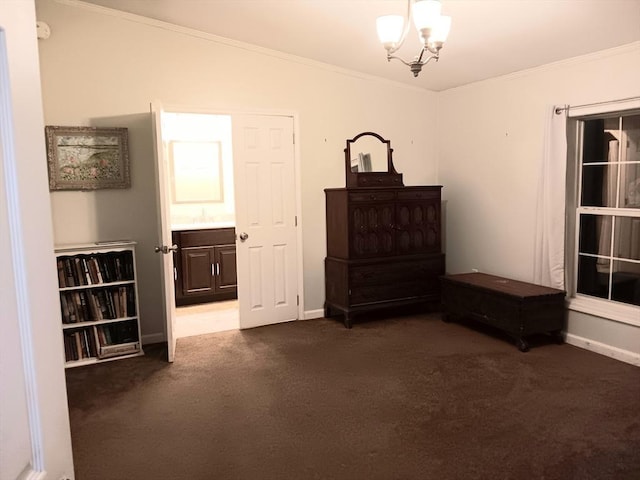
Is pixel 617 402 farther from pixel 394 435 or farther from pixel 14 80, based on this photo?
pixel 14 80

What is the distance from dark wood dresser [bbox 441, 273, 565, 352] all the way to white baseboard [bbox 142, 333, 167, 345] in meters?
2.76

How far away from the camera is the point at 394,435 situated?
279 cm

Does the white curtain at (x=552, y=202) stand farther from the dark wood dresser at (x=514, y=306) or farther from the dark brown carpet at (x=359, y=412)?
the dark brown carpet at (x=359, y=412)

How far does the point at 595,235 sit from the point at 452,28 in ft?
6.76

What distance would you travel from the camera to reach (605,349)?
395cm

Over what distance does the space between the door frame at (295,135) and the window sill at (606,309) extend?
2456 mm

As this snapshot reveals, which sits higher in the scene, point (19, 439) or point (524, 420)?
point (19, 439)

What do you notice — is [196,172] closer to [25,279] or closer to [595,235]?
[595,235]

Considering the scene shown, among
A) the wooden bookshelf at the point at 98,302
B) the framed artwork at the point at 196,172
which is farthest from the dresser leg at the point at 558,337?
the framed artwork at the point at 196,172

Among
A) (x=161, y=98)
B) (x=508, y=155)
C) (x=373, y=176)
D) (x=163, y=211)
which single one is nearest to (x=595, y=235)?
(x=508, y=155)

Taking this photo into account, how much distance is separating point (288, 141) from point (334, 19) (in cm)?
136

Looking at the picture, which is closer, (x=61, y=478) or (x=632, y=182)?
(x=61, y=478)

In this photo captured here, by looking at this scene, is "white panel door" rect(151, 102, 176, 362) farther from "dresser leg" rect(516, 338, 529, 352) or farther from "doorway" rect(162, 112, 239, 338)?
"dresser leg" rect(516, 338, 529, 352)

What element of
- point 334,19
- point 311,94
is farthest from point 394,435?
point 311,94
